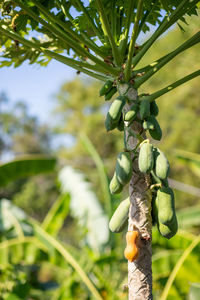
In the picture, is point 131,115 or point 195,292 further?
point 195,292

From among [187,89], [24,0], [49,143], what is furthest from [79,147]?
[24,0]

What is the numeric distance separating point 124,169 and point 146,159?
0.06 metres

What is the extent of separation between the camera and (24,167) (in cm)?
369

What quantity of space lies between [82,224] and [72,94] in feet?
58.3

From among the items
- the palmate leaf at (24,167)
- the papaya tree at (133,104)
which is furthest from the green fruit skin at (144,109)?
the palmate leaf at (24,167)

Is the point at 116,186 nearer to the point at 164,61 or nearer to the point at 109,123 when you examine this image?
the point at 109,123

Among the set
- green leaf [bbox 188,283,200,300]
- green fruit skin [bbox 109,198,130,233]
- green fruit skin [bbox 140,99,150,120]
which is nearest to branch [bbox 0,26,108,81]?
green fruit skin [bbox 140,99,150,120]

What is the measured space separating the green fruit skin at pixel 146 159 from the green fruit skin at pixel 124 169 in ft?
0.10

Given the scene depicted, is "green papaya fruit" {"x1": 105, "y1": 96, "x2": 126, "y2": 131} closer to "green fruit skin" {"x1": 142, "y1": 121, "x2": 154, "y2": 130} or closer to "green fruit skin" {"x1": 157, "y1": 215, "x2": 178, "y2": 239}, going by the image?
"green fruit skin" {"x1": 142, "y1": 121, "x2": 154, "y2": 130}

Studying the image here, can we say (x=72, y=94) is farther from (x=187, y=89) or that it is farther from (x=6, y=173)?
(x=6, y=173)

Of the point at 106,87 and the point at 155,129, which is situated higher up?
the point at 106,87

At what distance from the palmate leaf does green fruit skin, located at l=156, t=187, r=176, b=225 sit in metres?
2.76

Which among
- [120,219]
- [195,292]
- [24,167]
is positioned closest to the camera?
[120,219]

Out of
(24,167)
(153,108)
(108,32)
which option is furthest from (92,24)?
(24,167)
